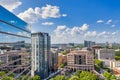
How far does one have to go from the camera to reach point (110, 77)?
1880cm

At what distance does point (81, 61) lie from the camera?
93.1 ft

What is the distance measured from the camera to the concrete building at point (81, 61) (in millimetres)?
→ 27781

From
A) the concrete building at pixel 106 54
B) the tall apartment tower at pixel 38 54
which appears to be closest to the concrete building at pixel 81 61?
the tall apartment tower at pixel 38 54

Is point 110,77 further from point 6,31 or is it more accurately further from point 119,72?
point 6,31

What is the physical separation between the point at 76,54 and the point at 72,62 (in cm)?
155

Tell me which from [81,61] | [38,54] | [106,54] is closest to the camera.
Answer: [38,54]

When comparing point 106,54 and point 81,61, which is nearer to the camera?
point 81,61

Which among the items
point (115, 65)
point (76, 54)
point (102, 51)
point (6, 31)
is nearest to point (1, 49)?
point (6, 31)

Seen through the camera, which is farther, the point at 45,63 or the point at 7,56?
the point at 45,63

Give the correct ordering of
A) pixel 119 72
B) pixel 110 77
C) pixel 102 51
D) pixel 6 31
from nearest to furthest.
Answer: pixel 6 31 → pixel 110 77 → pixel 119 72 → pixel 102 51

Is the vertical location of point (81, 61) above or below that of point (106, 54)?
below

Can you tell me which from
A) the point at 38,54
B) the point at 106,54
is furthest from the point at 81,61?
the point at 106,54

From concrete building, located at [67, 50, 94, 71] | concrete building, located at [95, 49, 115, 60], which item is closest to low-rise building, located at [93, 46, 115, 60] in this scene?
concrete building, located at [95, 49, 115, 60]

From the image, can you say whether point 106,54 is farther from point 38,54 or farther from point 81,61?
point 38,54
